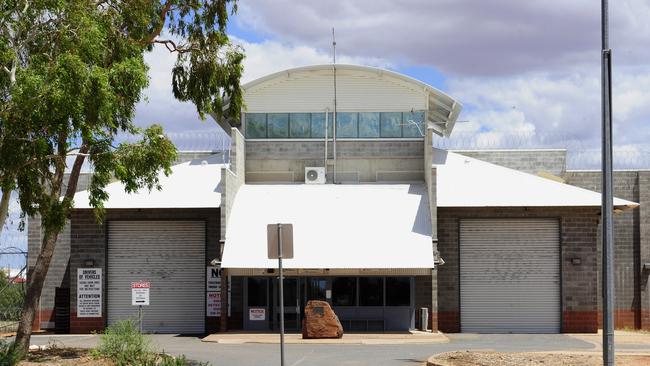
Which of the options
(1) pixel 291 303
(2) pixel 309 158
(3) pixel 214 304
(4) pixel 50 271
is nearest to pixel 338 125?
(2) pixel 309 158

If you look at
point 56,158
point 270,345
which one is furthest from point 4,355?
point 270,345

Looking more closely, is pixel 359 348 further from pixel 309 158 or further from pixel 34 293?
pixel 309 158

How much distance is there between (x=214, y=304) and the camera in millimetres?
34781

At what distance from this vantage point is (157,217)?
115ft

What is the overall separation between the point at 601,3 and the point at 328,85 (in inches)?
781

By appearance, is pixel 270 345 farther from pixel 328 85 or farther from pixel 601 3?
pixel 601 3

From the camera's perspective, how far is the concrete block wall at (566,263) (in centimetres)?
3434

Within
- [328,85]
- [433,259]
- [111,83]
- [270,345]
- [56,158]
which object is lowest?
[270,345]

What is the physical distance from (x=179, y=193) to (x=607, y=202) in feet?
66.7

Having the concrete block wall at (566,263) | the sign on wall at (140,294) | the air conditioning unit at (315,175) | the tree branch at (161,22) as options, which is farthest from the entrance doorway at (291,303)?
the tree branch at (161,22)

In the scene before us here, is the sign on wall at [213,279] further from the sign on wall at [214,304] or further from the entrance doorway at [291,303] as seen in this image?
the entrance doorway at [291,303]

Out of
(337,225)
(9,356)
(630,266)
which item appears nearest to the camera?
(9,356)

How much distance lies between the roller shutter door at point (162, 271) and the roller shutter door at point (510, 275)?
9626mm

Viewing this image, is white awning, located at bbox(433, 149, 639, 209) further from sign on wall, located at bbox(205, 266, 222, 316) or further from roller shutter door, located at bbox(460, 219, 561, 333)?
sign on wall, located at bbox(205, 266, 222, 316)
